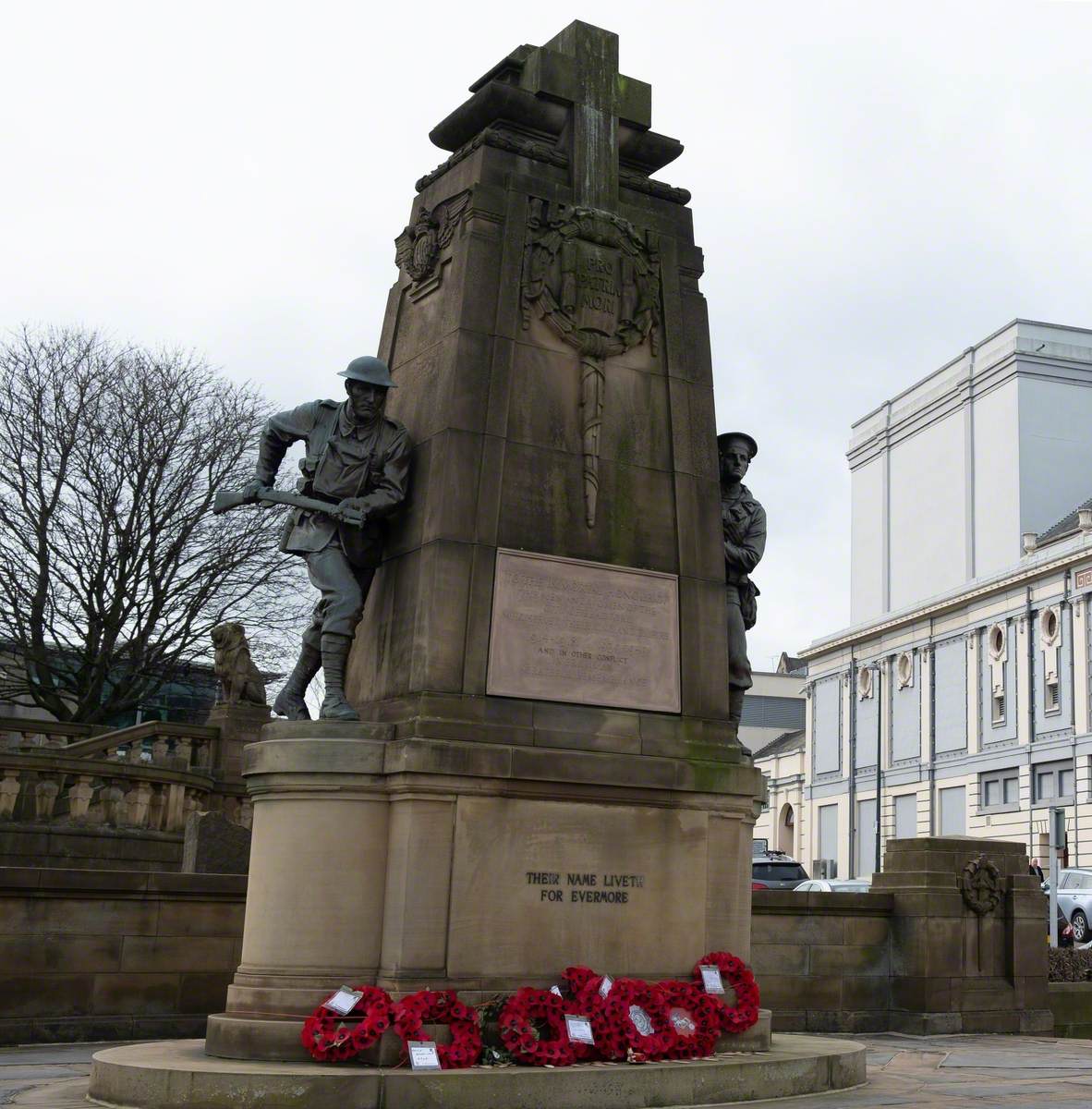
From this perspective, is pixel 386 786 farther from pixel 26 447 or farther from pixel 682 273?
pixel 26 447

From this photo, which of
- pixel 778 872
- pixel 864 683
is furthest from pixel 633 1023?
pixel 864 683

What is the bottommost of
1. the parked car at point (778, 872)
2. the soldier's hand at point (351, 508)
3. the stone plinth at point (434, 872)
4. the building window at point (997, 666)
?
the stone plinth at point (434, 872)

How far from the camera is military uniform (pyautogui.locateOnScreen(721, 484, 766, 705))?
42.0 feet

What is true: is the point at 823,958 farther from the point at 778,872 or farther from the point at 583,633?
the point at 778,872

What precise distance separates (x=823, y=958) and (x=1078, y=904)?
18314 mm

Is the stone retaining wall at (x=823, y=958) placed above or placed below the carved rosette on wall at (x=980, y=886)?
below

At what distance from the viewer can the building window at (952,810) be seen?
229ft

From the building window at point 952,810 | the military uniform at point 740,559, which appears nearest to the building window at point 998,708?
the building window at point 952,810

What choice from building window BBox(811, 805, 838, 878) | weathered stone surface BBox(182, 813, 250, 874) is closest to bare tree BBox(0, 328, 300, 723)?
weathered stone surface BBox(182, 813, 250, 874)

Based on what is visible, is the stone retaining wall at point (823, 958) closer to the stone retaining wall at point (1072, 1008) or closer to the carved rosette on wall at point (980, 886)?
the carved rosette on wall at point (980, 886)

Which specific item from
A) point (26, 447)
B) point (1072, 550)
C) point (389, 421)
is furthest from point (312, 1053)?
point (1072, 550)

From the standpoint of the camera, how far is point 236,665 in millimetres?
29656

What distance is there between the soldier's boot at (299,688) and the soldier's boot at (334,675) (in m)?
0.34

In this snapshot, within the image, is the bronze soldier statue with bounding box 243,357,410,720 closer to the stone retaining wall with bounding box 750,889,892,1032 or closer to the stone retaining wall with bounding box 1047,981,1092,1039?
the stone retaining wall with bounding box 750,889,892,1032
